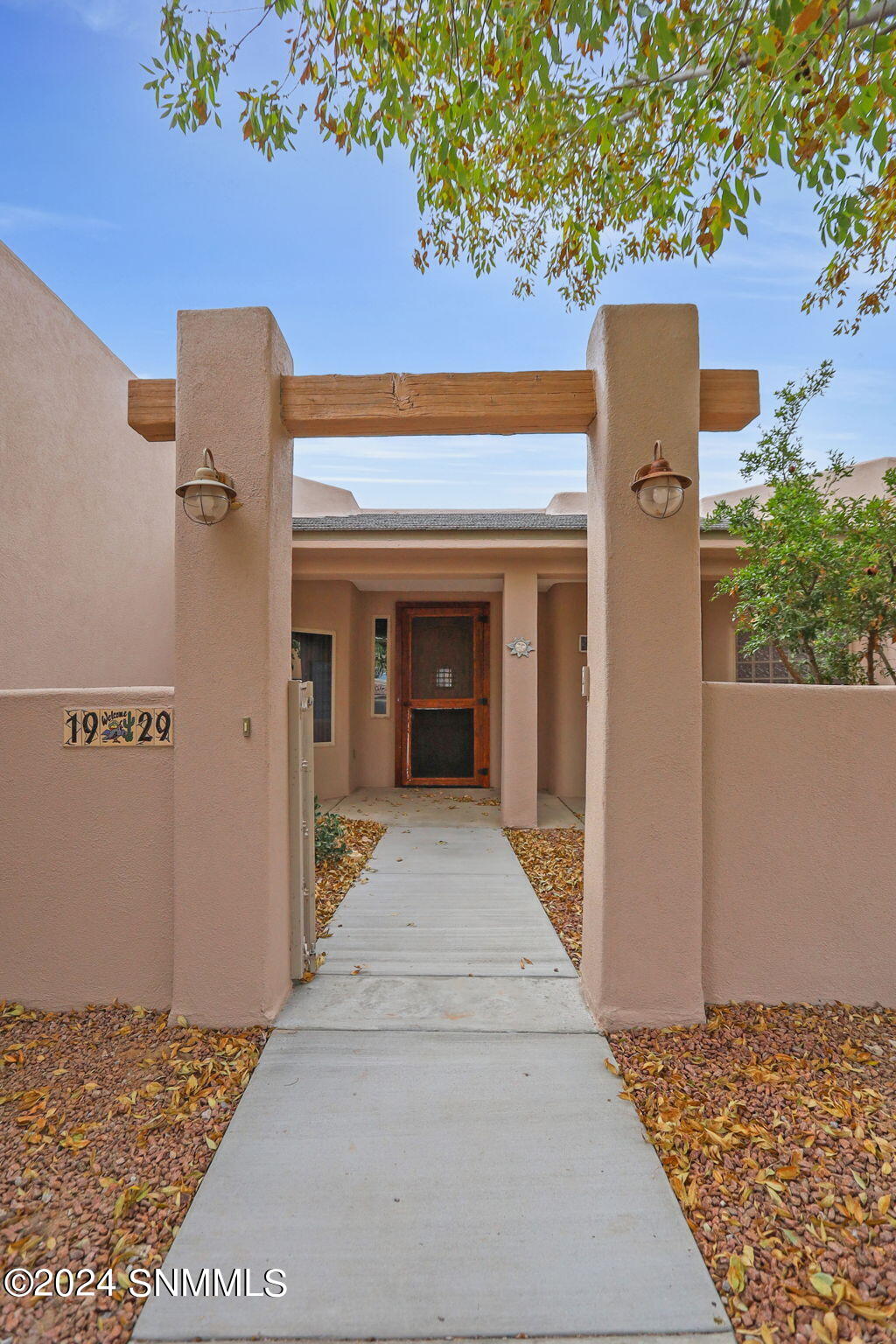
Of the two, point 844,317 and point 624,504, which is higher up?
point 844,317

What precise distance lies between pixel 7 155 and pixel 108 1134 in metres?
6.90

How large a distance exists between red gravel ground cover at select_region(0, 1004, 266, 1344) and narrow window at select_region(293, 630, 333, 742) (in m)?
5.46

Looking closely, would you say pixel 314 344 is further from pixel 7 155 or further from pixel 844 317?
pixel 844 317

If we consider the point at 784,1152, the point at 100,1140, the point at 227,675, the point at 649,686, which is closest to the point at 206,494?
the point at 227,675

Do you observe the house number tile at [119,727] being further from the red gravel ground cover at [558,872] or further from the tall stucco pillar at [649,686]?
the red gravel ground cover at [558,872]

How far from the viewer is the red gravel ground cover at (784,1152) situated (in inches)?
63.0

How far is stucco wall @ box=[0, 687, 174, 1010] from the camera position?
3.00m

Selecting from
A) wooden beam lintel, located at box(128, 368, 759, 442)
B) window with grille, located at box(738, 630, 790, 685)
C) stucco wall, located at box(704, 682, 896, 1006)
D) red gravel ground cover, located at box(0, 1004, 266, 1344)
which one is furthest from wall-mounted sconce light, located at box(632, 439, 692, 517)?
window with grille, located at box(738, 630, 790, 685)

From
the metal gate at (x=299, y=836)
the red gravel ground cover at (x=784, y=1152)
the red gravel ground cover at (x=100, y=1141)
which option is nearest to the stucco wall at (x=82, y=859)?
the red gravel ground cover at (x=100, y=1141)

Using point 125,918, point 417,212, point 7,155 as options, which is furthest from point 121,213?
point 125,918

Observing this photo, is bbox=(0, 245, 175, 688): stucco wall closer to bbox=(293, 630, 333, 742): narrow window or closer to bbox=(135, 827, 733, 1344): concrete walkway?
bbox=(293, 630, 333, 742): narrow window

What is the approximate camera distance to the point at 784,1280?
5.39ft

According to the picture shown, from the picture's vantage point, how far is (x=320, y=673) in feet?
27.7

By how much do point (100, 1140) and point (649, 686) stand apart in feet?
9.35
